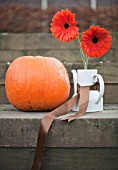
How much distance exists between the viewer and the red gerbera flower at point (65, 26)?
1484mm

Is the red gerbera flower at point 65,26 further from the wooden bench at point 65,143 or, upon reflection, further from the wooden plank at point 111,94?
the wooden plank at point 111,94

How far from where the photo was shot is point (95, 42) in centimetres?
150

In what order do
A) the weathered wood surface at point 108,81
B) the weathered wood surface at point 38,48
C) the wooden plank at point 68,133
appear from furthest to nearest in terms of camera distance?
the weathered wood surface at point 38,48 < the weathered wood surface at point 108,81 < the wooden plank at point 68,133

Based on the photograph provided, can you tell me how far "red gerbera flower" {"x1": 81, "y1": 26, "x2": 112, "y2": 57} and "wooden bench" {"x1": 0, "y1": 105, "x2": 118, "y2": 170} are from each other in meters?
0.32

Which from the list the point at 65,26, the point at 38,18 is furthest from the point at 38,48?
the point at 38,18

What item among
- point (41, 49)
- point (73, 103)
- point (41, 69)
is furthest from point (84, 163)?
point (41, 49)

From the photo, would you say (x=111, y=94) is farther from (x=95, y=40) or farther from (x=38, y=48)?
(x=38, y=48)

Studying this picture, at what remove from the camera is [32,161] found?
4.34 ft

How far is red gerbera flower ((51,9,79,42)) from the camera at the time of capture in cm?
148

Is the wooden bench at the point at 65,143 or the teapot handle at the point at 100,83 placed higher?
the teapot handle at the point at 100,83

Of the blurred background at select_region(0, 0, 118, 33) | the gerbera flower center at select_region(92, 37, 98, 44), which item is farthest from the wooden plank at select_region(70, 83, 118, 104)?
the blurred background at select_region(0, 0, 118, 33)

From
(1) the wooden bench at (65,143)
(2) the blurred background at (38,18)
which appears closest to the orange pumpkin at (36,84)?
(1) the wooden bench at (65,143)

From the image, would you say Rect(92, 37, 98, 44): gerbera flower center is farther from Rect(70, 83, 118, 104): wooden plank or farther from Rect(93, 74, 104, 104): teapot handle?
Rect(70, 83, 118, 104): wooden plank

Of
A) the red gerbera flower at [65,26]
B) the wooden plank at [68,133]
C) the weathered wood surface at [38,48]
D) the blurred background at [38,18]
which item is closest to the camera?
the wooden plank at [68,133]
